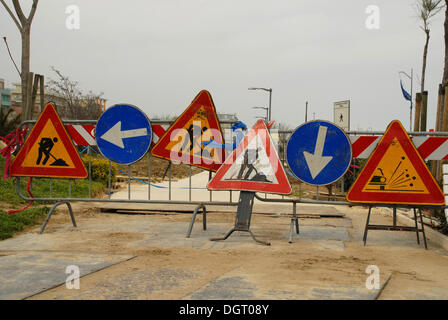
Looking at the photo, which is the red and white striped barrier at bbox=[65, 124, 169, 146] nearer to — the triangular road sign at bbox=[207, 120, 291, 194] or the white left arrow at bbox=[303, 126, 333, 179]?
the triangular road sign at bbox=[207, 120, 291, 194]

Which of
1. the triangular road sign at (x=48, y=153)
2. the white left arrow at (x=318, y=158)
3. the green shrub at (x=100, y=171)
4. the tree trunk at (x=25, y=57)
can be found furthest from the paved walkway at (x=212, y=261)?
the tree trunk at (x=25, y=57)

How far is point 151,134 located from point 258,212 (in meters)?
Result: 3.19

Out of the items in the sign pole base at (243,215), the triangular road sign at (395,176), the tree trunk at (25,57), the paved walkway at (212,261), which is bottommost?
the paved walkway at (212,261)

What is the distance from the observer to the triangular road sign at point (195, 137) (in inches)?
317

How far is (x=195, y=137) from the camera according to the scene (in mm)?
8102

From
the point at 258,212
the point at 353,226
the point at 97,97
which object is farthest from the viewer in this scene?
the point at 97,97

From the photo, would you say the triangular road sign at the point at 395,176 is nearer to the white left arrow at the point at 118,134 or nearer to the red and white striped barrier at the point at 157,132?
the red and white striped barrier at the point at 157,132

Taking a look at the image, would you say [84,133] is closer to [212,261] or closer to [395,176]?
[212,261]

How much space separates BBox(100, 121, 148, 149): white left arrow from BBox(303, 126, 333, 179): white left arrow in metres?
2.71

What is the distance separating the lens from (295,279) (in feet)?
15.6

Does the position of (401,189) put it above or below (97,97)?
below

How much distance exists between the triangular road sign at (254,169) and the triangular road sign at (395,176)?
1150mm
